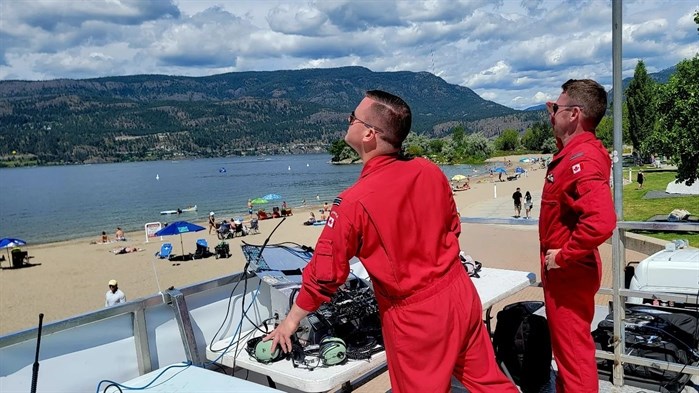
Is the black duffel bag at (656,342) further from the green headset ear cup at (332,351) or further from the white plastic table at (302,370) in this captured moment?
the green headset ear cup at (332,351)

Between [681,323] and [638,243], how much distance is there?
1079 cm

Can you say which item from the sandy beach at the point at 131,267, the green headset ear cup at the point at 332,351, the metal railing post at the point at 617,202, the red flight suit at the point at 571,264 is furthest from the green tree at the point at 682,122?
the green headset ear cup at the point at 332,351

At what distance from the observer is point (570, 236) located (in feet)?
8.74

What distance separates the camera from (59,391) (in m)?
2.63

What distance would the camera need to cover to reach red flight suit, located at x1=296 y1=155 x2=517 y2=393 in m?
2.10

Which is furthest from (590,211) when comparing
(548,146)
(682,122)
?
(548,146)

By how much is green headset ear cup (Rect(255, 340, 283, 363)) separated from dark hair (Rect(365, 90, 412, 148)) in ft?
4.22

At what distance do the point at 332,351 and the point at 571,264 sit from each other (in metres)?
1.30

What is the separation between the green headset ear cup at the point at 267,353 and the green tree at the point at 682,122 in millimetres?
17099

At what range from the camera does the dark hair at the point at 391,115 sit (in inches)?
86.5

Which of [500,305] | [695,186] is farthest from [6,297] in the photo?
[695,186]

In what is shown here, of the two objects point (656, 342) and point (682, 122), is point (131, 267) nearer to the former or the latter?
point (682, 122)

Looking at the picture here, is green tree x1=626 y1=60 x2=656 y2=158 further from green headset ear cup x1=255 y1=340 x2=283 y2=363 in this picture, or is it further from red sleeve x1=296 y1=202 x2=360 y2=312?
red sleeve x1=296 y1=202 x2=360 y2=312

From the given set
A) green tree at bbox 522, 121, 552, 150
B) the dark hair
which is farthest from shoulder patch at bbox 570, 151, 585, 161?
green tree at bbox 522, 121, 552, 150
